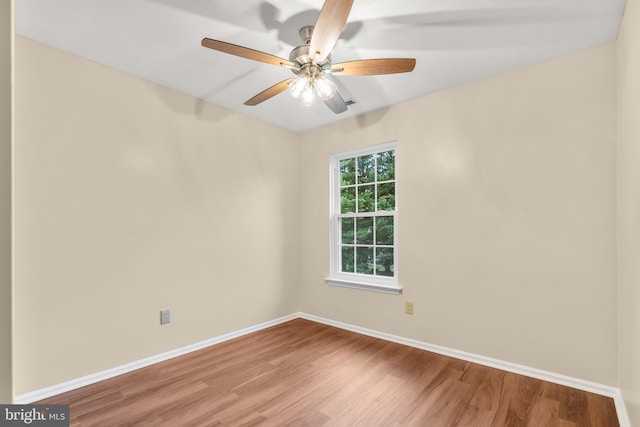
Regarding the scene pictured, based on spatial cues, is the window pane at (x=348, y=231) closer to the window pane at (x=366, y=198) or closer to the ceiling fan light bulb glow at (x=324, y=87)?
the window pane at (x=366, y=198)

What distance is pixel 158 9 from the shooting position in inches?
70.7

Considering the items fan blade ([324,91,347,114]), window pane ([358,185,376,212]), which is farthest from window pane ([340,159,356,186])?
fan blade ([324,91,347,114])

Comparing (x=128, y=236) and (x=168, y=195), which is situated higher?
(x=168, y=195)

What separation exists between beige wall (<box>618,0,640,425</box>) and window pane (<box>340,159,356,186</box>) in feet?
7.48

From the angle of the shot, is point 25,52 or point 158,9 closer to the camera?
point 158,9

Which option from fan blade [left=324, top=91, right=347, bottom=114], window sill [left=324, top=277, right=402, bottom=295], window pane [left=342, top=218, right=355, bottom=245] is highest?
fan blade [left=324, top=91, right=347, bottom=114]

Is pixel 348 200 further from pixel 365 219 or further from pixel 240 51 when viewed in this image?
pixel 240 51

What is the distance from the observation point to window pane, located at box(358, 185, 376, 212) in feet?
11.4

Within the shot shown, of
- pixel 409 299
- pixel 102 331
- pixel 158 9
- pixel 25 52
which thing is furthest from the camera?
pixel 409 299

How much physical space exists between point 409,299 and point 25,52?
3.58 metres

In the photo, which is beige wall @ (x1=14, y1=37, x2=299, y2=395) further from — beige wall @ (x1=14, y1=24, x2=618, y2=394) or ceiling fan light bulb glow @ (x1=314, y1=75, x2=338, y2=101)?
ceiling fan light bulb glow @ (x1=314, y1=75, x2=338, y2=101)

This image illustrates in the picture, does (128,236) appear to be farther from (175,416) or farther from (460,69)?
(460,69)

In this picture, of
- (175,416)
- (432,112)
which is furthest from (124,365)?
(432,112)

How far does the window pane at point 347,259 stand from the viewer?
3631 millimetres
